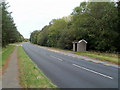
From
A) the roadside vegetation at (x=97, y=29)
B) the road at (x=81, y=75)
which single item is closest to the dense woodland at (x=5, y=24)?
the roadside vegetation at (x=97, y=29)

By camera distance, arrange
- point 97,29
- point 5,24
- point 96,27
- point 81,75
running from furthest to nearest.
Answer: point 96,27 → point 97,29 → point 5,24 → point 81,75

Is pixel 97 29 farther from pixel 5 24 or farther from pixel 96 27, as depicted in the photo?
pixel 5 24

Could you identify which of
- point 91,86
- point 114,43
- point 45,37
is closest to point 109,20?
point 114,43

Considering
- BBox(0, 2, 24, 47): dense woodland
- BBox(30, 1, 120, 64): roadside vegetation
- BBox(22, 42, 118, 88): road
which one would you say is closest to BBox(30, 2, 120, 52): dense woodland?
BBox(30, 1, 120, 64): roadside vegetation

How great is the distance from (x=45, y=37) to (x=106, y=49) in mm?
44743

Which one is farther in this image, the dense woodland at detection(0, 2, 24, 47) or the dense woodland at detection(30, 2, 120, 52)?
the dense woodland at detection(30, 2, 120, 52)

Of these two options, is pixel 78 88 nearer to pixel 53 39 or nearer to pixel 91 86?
pixel 91 86

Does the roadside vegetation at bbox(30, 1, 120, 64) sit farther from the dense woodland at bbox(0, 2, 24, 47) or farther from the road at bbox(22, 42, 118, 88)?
the dense woodland at bbox(0, 2, 24, 47)

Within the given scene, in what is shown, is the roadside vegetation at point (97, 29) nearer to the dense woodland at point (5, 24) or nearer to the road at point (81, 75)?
the road at point (81, 75)

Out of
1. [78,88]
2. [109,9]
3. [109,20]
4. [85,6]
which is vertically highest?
[85,6]

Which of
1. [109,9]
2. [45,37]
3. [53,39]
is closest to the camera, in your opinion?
[109,9]

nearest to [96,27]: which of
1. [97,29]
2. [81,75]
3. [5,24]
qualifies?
[97,29]

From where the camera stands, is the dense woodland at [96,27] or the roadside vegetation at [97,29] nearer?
the roadside vegetation at [97,29]

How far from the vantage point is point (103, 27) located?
31.6m
